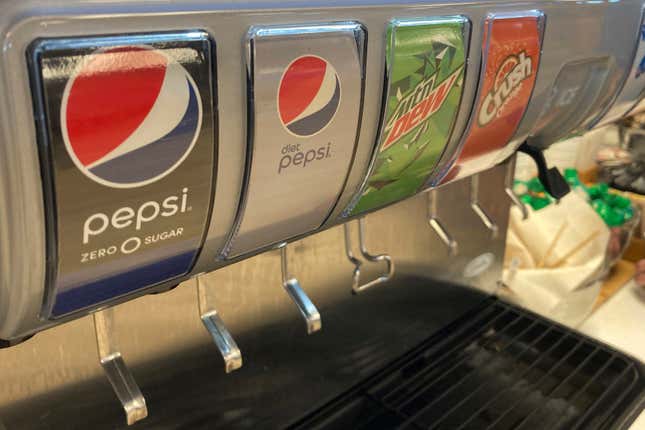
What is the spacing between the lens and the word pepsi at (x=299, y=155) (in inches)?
15.8

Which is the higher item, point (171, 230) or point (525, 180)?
point (171, 230)

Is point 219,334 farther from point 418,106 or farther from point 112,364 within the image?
point 418,106

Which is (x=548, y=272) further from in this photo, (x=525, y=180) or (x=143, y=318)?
(x=143, y=318)

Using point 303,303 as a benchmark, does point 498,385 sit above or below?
below

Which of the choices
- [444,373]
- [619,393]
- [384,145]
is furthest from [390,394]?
[384,145]

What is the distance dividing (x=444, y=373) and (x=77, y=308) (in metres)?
0.65

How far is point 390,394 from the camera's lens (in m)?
0.85

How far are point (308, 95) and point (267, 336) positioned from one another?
43cm

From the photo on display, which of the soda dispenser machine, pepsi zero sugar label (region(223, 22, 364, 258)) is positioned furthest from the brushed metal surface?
pepsi zero sugar label (region(223, 22, 364, 258))

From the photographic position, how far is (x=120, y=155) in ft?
1.02

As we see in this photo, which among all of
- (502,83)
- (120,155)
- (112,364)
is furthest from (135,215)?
(502,83)

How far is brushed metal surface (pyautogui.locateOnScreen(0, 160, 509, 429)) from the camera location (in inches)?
22.3

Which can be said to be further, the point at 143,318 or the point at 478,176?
the point at 478,176

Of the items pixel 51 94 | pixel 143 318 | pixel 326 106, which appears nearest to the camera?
pixel 51 94
